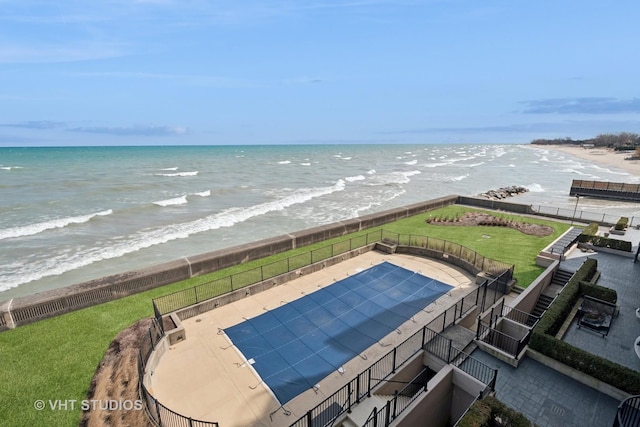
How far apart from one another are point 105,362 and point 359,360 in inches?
Result: 380

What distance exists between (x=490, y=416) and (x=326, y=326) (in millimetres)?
7296

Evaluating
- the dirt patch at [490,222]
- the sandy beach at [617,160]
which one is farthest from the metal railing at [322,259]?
the sandy beach at [617,160]

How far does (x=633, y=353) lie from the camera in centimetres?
1193

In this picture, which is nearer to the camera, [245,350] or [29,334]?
[245,350]

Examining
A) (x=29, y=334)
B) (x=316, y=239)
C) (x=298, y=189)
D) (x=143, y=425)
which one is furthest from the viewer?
(x=298, y=189)

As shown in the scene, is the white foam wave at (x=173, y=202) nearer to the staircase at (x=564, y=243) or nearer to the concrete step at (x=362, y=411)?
the concrete step at (x=362, y=411)

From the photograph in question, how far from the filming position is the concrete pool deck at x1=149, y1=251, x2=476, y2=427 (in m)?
9.95

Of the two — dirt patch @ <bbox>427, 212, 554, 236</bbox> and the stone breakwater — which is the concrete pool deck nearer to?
dirt patch @ <bbox>427, 212, 554, 236</bbox>

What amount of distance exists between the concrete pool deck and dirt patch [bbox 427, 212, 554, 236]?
1337cm

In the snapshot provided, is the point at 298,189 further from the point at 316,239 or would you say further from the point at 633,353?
the point at 633,353

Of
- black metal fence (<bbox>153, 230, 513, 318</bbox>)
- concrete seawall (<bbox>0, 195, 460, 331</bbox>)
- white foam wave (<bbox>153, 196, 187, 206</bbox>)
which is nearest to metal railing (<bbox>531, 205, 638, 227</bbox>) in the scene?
black metal fence (<bbox>153, 230, 513, 318</bbox>)

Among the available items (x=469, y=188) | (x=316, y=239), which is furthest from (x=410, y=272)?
(x=469, y=188)

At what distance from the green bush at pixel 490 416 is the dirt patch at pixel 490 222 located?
21458mm

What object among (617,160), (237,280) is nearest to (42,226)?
(237,280)
